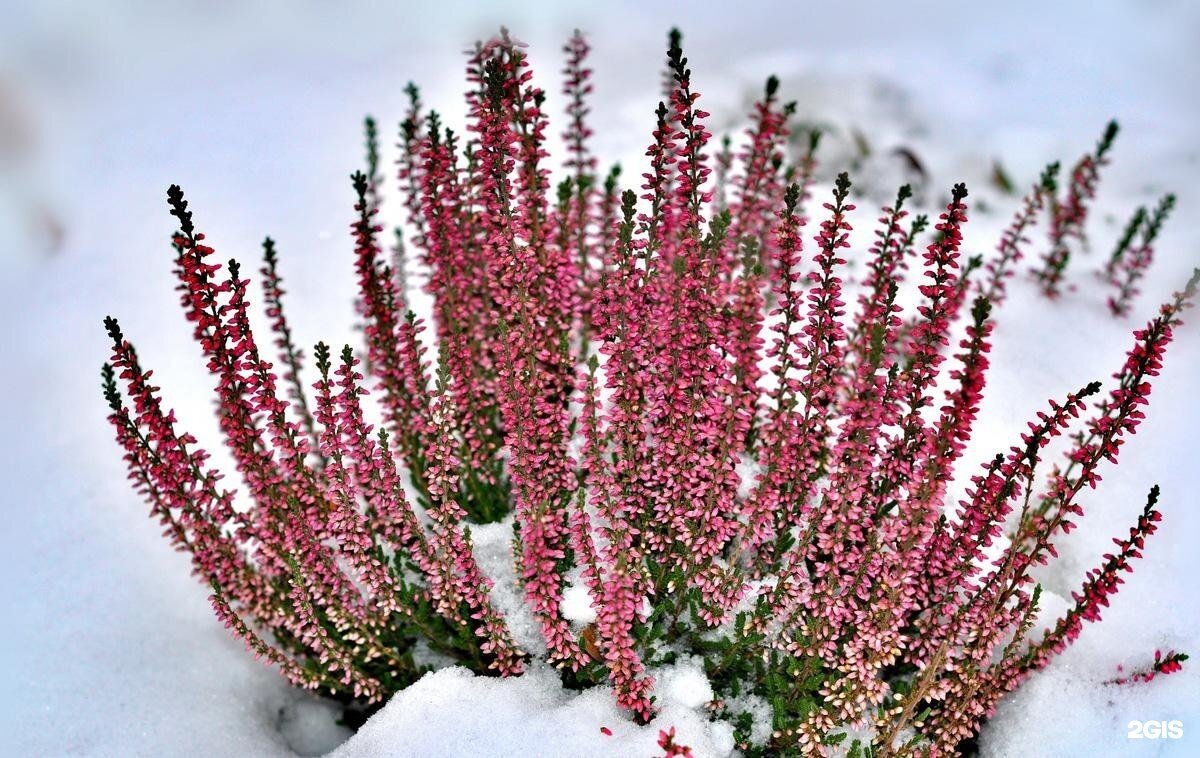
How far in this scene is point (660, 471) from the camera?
3686 mm

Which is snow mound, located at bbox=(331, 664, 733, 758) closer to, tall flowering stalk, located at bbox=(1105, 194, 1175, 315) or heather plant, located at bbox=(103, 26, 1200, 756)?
heather plant, located at bbox=(103, 26, 1200, 756)

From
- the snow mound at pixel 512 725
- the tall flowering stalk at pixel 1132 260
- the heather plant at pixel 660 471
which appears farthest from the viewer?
the tall flowering stalk at pixel 1132 260

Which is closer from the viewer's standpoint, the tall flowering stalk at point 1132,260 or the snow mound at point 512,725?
the snow mound at point 512,725

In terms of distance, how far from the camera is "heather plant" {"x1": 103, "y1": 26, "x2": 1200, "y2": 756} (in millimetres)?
3256

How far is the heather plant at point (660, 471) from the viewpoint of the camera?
3.26m

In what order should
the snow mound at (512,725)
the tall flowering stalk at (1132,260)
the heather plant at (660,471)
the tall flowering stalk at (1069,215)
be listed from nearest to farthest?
the heather plant at (660,471) → the snow mound at (512,725) → the tall flowering stalk at (1132,260) → the tall flowering stalk at (1069,215)

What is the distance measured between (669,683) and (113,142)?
29.8 feet

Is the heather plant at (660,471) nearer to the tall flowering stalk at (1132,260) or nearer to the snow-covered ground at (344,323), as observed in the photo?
the snow-covered ground at (344,323)

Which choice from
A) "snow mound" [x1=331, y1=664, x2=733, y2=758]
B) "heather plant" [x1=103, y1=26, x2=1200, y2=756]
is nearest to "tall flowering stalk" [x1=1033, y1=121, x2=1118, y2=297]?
"heather plant" [x1=103, y1=26, x2=1200, y2=756]

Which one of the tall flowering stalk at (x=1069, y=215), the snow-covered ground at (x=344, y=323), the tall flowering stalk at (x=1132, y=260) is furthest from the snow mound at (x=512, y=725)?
the tall flowering stalk at (x=1132, y=260)

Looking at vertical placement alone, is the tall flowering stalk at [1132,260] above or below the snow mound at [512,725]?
above

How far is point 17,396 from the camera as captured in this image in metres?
6.45

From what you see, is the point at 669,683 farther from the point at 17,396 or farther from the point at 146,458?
the point at 17,396

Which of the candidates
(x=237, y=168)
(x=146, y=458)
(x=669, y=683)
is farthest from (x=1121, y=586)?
(x=237, y=168)
